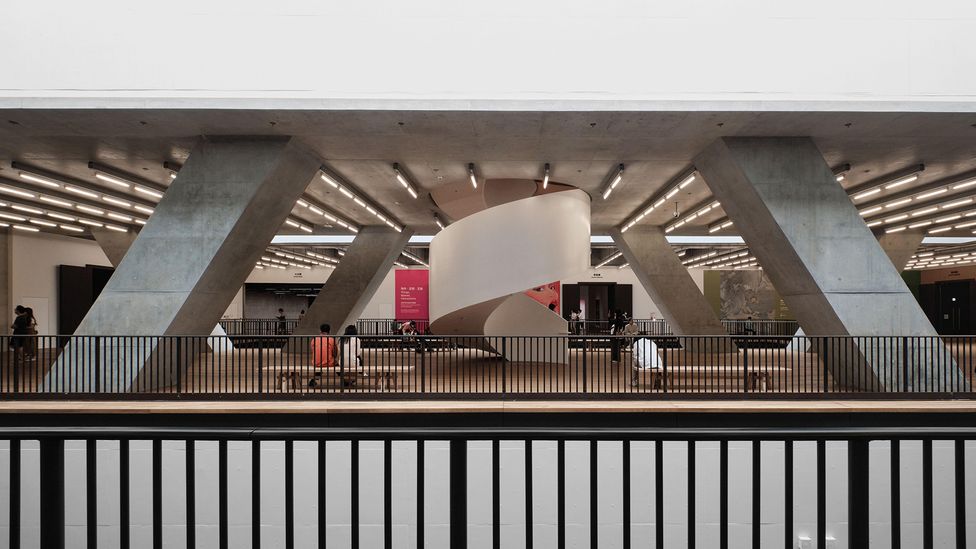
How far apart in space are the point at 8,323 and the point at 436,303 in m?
21.5

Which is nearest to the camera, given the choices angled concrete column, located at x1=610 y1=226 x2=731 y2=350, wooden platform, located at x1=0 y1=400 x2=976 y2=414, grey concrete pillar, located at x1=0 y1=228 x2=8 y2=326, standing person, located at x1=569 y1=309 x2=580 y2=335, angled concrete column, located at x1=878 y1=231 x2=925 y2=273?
wooden platform, located at x1=0 y1=400 x2=976 y2=414

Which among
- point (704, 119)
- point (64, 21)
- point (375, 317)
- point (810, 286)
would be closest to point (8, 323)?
point (375, 317)

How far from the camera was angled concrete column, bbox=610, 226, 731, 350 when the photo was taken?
77.6 feet

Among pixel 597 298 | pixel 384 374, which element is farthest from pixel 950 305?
pixel 384 374

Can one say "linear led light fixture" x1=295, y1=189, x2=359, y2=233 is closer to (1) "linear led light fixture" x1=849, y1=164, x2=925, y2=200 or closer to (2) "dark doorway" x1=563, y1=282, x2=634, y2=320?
(2) "dark doorway" x1=563, y1=282, x2=634, y2=320

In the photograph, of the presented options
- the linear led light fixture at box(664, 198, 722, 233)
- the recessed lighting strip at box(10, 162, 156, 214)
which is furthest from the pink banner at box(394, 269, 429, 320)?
the recessed lighting strip at box(10, 162, 156, 214)

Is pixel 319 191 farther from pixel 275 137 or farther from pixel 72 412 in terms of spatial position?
pixel 72 412

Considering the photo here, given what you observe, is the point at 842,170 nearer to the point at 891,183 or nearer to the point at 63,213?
the point at 891,183

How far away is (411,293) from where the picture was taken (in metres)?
32.4

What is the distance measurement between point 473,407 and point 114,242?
23.2 m

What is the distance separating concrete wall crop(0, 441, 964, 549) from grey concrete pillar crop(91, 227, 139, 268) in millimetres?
A: 19048

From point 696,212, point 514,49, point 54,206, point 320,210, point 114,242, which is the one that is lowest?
point 114,242

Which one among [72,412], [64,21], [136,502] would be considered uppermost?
[64,21]

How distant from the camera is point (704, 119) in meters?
10.9
